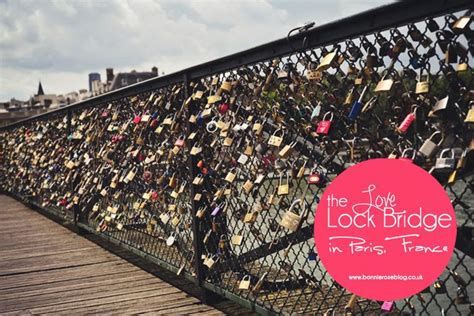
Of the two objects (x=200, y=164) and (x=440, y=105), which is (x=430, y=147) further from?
(x=200, y=164)

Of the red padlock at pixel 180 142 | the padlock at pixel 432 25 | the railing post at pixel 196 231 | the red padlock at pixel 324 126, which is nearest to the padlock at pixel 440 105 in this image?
the padlock at pixel 432 25

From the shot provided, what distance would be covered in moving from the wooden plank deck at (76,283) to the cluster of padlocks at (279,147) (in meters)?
0.23

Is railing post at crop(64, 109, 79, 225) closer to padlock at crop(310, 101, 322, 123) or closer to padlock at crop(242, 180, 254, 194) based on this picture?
padlock at crop(242, 180, 254, 194)

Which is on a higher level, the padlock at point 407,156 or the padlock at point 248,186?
the padlock at point 407,156

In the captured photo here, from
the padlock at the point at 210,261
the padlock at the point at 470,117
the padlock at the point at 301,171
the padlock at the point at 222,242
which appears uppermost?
the padlock at the point at 470,117

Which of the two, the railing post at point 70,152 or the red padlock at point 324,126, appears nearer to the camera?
the red padlock at point 324,126

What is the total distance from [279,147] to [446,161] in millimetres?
950

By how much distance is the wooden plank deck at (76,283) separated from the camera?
3561mm

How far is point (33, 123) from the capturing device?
9484 millimetres

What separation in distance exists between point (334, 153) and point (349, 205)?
0.91 feet

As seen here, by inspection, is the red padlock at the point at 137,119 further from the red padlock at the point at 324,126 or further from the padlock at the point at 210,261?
the red padlock at the point at 324,126

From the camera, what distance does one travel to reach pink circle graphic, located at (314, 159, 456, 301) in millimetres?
1919

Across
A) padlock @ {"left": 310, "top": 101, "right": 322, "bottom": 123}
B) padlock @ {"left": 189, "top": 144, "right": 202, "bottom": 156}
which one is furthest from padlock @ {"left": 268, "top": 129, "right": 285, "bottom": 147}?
padlock @ {"left": 189, "top": 144, "right": 202, "bottom": 156}

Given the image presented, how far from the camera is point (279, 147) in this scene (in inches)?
Answer: 104
